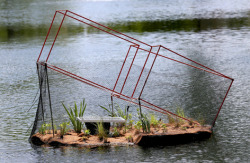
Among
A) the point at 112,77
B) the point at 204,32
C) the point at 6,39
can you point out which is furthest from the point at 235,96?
the point at 6,39

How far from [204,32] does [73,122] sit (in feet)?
75.9

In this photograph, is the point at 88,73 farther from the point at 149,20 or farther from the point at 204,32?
the point at 149,20

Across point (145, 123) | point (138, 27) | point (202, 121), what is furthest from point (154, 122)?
point (138, 27)

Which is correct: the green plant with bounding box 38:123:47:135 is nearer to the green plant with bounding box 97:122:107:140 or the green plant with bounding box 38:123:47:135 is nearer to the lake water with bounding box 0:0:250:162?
the lake water with bounding box 0:0:250:162

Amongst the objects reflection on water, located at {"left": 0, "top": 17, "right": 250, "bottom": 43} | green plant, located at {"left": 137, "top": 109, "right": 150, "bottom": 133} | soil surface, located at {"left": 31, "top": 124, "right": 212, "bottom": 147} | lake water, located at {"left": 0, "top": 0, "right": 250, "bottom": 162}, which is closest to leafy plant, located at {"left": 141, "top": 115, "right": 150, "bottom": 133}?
green plant, located at {"left": 137, "top": 109, "right": 150, "bottom": 133}

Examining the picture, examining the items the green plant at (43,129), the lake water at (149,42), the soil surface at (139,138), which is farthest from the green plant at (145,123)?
the green plant at (43,129)

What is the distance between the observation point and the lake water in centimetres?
1130

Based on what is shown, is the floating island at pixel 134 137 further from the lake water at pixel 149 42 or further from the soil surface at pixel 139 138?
the lake water at pixel 149 42

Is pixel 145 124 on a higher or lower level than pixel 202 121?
higher

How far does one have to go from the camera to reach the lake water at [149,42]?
11305 millimetres

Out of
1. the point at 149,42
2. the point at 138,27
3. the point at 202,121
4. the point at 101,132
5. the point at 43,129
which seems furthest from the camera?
the point at 138,27

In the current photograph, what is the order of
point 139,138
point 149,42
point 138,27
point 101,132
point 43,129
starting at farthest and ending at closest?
point 138,27
point 149,42
point 43,129
point 101,132
point 139,138

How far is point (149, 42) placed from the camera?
30.2m

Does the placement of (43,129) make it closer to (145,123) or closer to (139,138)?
(139,138)
